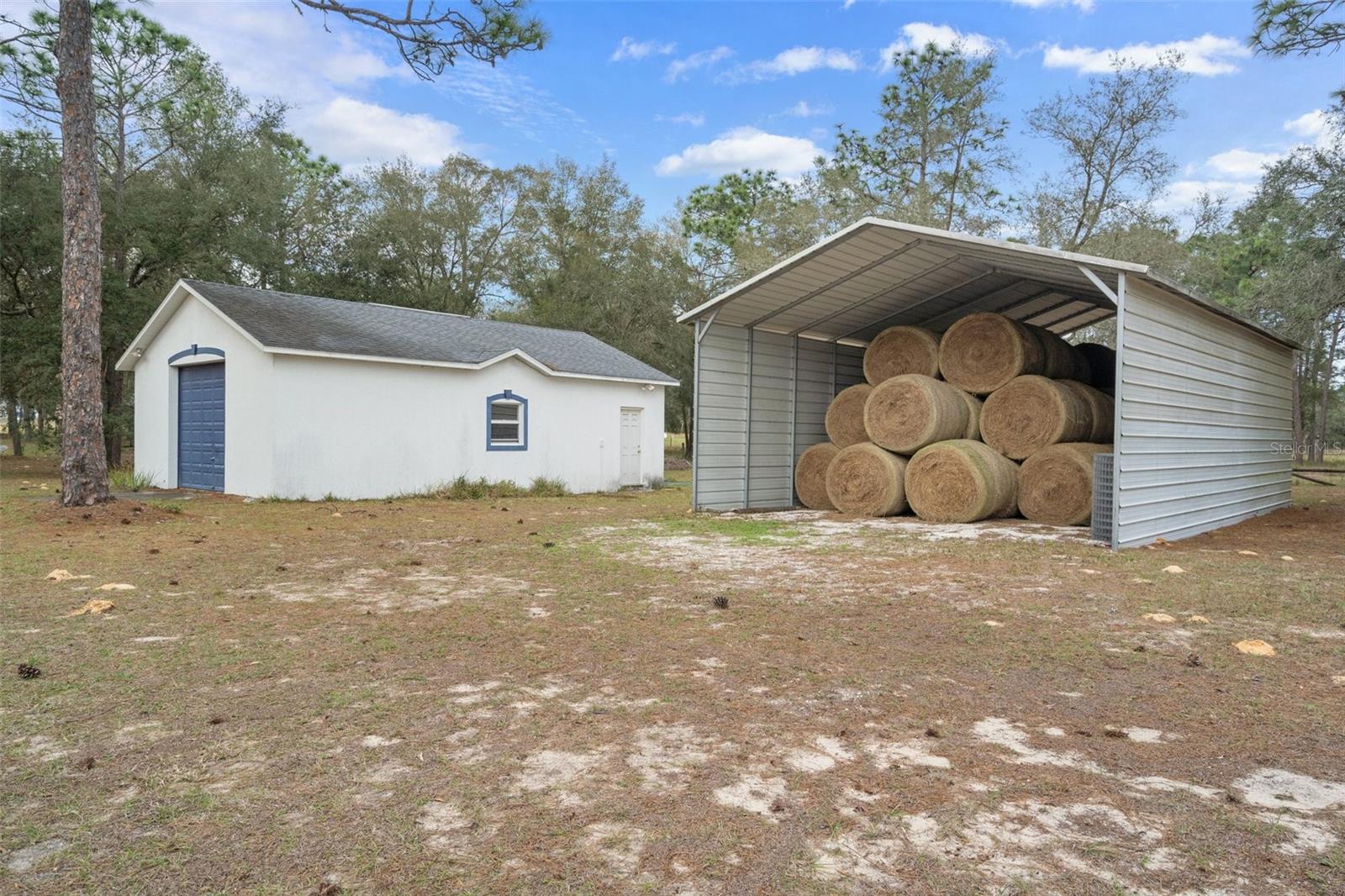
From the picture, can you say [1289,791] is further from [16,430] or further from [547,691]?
[16,430]

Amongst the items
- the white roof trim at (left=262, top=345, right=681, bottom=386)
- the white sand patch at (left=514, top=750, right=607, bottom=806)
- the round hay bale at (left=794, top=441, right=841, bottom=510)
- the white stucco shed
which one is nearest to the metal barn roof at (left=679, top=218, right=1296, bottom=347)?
the round hay bale at (left=794, top=441, right=841, bottom=510)

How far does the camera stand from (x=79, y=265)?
10406mm

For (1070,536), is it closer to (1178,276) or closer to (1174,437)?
(1174,437)

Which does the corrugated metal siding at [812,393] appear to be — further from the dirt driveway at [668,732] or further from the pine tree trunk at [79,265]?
the pine tree trunk at [79,265]

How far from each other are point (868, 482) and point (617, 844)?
952cm

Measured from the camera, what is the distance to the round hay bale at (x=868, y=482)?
36.7 feet

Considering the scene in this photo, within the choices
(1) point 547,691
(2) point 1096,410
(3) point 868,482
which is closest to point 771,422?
(3) point 868,482

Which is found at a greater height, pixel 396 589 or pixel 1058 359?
pixel 1058 359

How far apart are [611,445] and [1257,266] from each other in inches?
1132

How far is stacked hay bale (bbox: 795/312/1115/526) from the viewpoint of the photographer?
1036 centimetres

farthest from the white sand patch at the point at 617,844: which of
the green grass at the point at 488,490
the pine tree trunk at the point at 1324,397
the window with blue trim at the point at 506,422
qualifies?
the pine tree trunk at the point at 1324,397

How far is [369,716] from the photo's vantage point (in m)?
3.38

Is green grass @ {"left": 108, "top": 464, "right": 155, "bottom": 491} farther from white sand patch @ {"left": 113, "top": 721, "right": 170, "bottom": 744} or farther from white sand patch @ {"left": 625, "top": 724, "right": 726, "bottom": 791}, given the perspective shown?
white sand patch @ {"left": 625, "top": 724, "right": 726, "bottom": 791}

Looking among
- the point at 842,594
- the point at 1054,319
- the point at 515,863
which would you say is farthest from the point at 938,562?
the point at 1054,319
